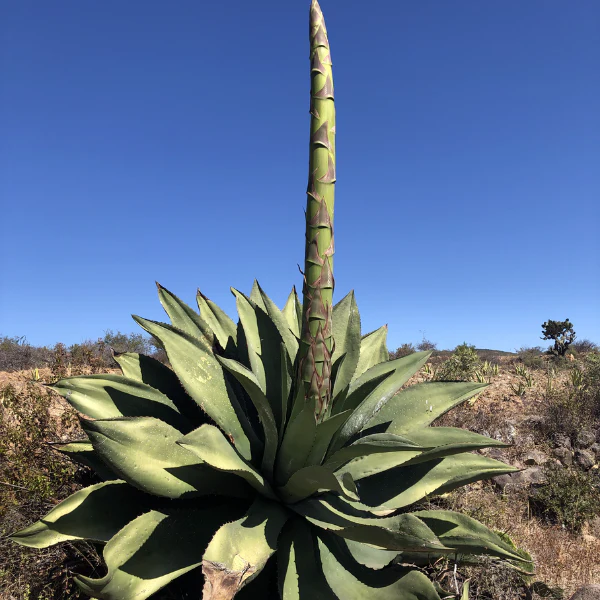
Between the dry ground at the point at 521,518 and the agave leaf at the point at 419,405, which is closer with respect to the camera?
the agave leaf at the point at 419,405

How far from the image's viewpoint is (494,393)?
29.1 ft

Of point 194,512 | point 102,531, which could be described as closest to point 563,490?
point 194,512

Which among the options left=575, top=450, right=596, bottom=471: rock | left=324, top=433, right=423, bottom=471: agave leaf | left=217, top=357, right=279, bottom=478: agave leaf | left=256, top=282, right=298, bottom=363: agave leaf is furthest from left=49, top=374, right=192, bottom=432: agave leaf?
left=575, top=450, right=596, bottom=471: rock

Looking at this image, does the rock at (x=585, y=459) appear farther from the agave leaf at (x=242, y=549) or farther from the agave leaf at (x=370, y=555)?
the agave leaf at (x=242, y=549)

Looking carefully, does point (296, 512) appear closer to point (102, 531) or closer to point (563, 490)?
point (102, 531)

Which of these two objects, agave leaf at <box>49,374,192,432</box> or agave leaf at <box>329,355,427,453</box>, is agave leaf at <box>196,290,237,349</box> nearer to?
agave leaf at <box>49,374,192,432</box>

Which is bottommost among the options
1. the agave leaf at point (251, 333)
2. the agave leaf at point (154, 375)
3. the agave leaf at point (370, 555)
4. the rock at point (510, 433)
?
the agave leaf at point (370, 555)

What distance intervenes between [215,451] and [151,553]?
1.67 ft

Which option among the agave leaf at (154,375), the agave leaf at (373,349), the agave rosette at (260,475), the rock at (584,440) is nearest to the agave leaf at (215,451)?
the agave rosette at (260,475)

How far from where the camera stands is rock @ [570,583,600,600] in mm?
3018

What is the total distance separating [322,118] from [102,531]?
7.03 ft

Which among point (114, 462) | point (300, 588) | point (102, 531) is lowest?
point (300, 588)

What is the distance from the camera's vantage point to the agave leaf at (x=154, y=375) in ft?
9.80

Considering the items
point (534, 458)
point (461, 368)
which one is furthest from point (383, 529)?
point (461, 368)
